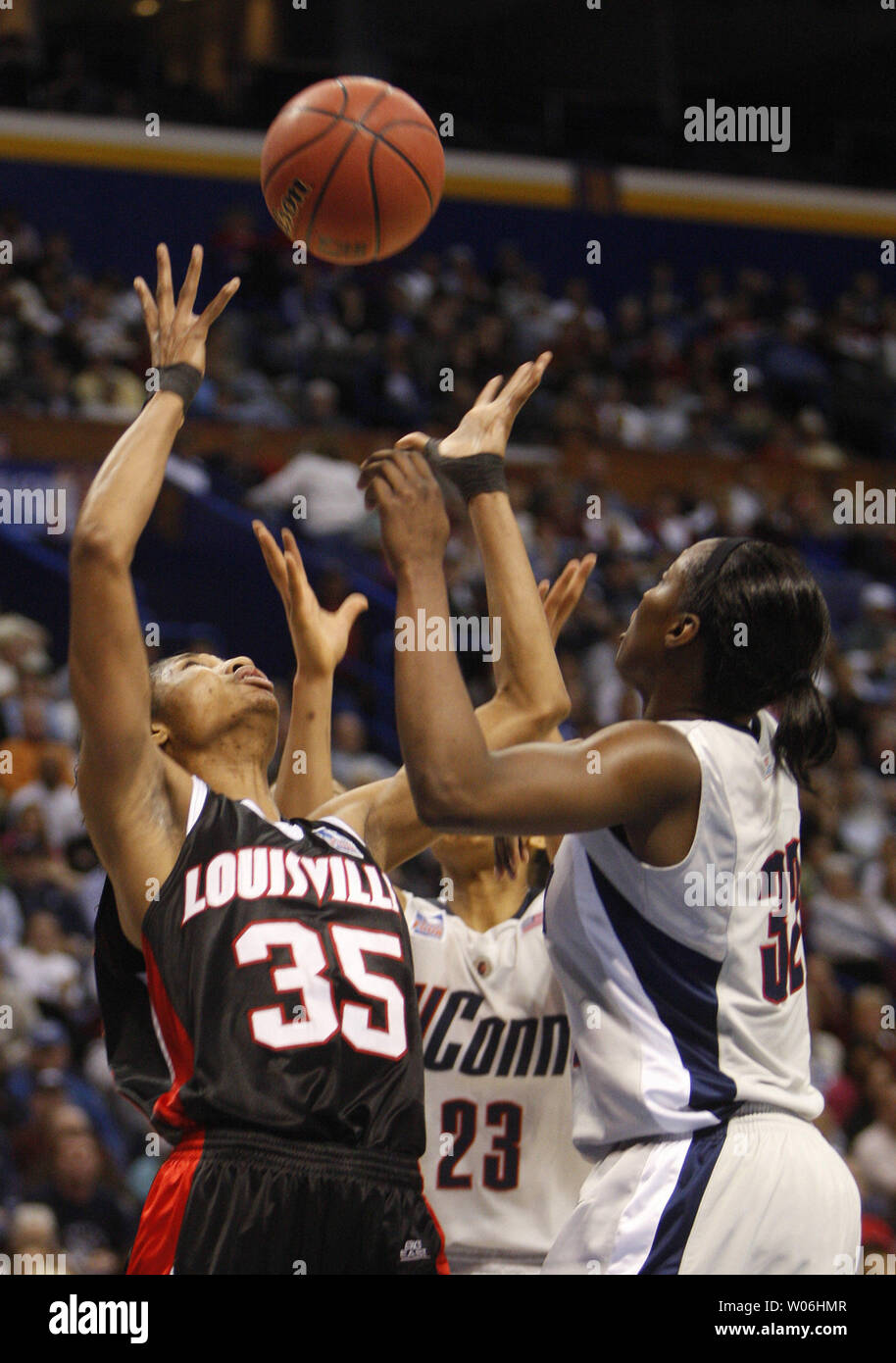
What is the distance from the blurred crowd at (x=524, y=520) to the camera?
22.9 ft

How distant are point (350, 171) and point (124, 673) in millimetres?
1421

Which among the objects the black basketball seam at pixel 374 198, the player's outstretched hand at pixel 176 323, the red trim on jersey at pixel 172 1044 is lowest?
the red trim on jersey at pixel 172 1044

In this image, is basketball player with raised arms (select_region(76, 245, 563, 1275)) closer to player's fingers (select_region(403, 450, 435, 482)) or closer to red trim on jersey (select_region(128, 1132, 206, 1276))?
red trim on jersey (select_region(128, 1132, 206, 1276))

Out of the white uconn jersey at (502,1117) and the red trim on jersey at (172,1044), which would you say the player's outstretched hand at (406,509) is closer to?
the red trim on jersey at (172,1044)

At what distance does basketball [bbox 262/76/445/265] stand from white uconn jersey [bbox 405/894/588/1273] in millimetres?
1609

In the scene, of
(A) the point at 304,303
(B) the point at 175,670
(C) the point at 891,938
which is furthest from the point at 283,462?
(B) the point at 175,670

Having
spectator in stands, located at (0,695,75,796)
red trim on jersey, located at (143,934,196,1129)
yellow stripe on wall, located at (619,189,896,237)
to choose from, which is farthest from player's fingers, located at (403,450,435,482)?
yellow stripe on wall, located at (619,189,896,237)

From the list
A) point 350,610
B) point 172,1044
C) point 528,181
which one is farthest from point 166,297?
point 528,181

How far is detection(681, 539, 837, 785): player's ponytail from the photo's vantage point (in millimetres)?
2777

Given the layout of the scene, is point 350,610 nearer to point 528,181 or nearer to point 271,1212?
point 271,1212

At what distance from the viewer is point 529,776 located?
249cm

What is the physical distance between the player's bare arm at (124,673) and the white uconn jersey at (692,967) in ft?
2.57

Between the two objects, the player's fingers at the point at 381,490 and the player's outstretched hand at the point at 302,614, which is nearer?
the player's fingers at the point at 381,490

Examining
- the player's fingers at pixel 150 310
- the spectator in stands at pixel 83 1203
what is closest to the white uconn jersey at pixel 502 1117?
the player's fingers at pixel 150 310
